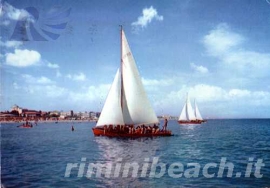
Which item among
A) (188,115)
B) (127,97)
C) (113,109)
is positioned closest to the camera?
(113,109)

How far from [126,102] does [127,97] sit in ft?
2.55

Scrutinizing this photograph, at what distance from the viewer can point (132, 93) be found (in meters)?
44.9

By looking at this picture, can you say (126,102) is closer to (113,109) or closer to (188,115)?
(113,109)

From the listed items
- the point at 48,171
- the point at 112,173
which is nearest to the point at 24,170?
the point at 48,171

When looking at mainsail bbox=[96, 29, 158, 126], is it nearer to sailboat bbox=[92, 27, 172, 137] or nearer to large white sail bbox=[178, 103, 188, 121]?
sailboat bbox=[92, 27, 172, 137]

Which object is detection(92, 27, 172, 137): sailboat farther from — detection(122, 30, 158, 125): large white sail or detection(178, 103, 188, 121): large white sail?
detection(178, 103, 188, 121): large white sail

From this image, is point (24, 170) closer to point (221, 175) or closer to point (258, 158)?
point (221, 175)

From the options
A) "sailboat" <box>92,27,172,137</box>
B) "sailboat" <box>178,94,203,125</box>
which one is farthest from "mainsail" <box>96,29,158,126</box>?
"sailboat" <box>178,94,203,125</box>

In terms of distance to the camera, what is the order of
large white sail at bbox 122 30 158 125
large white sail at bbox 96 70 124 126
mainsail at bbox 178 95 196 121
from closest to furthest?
large white sail at bbox 96 70 124 126 < large white sail at bbox 122 30 158 125 < mainsail at bbox 178 95 196 121

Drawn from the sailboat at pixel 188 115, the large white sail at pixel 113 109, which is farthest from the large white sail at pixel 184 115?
the large white sail at pixel 113 109

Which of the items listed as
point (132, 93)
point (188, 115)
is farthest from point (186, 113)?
point (132, 93)

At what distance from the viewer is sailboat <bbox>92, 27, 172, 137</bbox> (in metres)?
44.6

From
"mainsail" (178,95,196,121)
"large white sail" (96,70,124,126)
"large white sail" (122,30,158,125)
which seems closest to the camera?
"large white sail" (96,70,124,126)

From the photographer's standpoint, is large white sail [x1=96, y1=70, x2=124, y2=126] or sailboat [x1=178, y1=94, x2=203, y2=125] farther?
sailboat [x1=178, y1=94, x2=203, y2=125]
